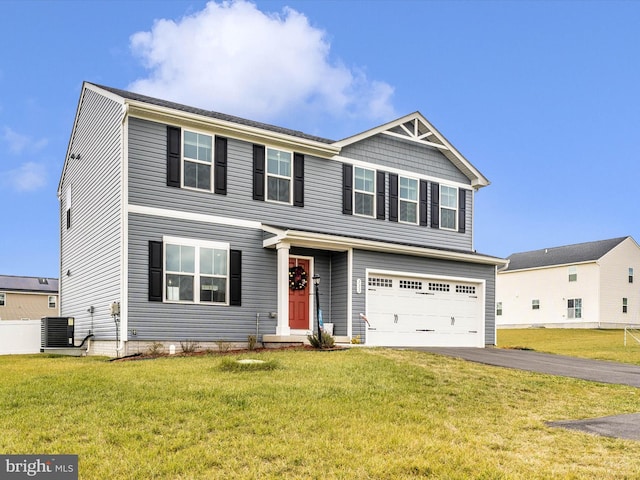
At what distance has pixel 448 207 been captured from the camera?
69.1 ft

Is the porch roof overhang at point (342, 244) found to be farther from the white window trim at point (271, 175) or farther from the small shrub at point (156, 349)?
the small shrub at point (156, 349)

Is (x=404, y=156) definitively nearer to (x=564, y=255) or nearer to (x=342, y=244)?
(x=342, y=244)

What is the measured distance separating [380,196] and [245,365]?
9856mm

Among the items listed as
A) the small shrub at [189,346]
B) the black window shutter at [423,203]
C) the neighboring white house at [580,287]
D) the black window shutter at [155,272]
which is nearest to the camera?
the black window shutter at [155,272]

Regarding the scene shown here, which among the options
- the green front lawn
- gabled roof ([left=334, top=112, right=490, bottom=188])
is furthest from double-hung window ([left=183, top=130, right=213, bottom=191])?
the green front lawn

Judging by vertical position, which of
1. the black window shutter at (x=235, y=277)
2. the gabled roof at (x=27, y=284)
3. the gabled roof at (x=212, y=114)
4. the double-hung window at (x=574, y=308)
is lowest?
the double-hung window at (x=574, y=308)

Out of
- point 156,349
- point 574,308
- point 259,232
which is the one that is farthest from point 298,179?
point 574,308

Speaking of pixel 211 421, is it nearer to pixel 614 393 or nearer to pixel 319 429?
pixel 319 429

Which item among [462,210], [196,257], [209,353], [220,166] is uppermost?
[220,166]

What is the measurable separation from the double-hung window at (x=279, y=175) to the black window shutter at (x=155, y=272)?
12.0ft

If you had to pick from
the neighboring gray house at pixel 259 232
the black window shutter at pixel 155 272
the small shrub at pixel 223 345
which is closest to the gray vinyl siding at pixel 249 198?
the neighboring gray house at pixel 259 232

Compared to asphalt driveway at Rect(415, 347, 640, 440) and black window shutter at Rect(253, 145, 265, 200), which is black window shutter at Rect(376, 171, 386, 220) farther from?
asphalt driveway at Rect(415, 347, 640, 440)

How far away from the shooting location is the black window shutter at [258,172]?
16.7 meters

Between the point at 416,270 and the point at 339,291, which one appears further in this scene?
the point at 416,270
